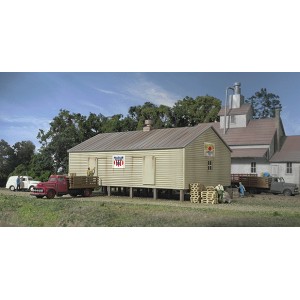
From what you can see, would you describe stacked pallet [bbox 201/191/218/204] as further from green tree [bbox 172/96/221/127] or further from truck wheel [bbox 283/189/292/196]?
truck wheel [bbox 283/189/292/196]

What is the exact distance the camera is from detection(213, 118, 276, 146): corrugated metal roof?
27.8 metres

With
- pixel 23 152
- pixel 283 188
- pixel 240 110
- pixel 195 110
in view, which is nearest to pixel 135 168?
pixel 195 110

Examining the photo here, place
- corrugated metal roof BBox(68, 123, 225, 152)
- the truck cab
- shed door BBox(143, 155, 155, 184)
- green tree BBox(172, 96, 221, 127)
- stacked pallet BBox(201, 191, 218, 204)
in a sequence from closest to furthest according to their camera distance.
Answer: green tree BBox(172, 96, 221, 127), stacked pallet BBox(201, 191, 218, 204), corrugated metal roof BBox(68, 123, 225, 152), shed door BBox(143, 155, 155, 184), the truck cab

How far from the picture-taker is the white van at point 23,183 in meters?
22.0

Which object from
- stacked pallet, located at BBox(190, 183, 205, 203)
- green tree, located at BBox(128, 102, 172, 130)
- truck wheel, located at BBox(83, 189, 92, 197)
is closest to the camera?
green tree, located at BBox(128, 102, 172, 130)

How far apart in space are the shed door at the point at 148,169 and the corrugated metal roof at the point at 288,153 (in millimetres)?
10603

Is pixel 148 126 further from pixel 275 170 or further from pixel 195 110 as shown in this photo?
pixel 275 170

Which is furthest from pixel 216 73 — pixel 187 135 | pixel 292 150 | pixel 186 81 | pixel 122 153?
pixel 292 150

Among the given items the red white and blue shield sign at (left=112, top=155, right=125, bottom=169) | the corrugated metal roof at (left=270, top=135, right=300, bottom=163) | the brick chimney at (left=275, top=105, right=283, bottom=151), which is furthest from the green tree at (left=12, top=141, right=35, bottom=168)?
the corrugated metal roof at (left=270, top=135, right=300, bottom=163)

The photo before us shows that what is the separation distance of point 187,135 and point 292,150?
415 inches

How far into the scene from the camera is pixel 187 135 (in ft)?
81.8

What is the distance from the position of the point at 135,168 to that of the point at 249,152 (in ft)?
30.8

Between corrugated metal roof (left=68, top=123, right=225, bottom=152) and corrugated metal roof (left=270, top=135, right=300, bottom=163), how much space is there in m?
Result: 8.81

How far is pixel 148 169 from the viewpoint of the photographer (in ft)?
83.6
